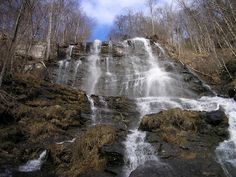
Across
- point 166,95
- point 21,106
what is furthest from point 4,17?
point 166,95

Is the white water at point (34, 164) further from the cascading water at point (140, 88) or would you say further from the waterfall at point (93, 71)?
the waterfall at point (93, 71)

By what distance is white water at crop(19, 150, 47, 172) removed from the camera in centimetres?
1062

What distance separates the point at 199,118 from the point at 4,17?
39.8 feet

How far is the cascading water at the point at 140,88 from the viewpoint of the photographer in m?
11.7

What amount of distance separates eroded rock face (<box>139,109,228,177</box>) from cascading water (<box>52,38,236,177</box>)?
1.11ft

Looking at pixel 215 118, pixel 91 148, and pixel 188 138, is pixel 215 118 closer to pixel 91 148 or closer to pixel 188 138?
pixel 188 138

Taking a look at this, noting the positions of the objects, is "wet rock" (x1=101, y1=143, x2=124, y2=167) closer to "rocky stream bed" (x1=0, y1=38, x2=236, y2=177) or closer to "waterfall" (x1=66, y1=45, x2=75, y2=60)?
"rocky stream bed" (x1=0, y1=38, x2=236, y2=177)

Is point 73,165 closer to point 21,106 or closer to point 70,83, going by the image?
point 21,106

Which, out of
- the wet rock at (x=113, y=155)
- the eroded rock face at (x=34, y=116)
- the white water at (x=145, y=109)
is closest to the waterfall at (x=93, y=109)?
the eroded rock face at (x=34, y=116)

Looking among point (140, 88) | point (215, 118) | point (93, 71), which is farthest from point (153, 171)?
point (93, 71)

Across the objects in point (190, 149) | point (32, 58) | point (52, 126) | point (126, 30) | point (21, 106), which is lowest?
point (190, 149)

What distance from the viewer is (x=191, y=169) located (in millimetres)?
10227

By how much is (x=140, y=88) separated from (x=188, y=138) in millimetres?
9729

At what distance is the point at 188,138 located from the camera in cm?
1239
